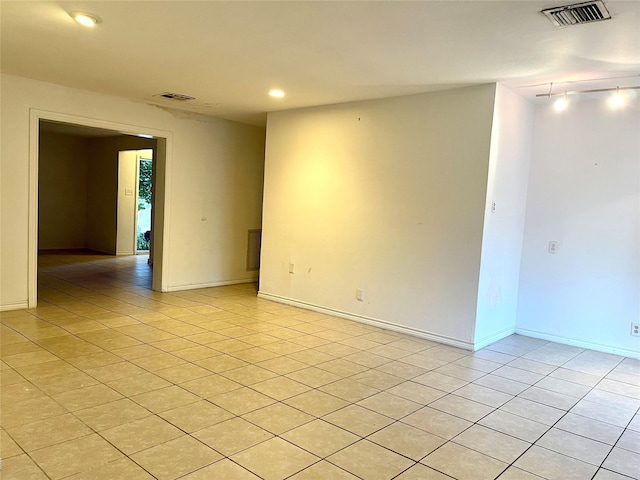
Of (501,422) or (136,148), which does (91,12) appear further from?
(136,148)

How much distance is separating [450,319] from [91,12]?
153 inches

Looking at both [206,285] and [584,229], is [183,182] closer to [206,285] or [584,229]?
[206,285]

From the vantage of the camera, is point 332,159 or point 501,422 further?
point 332,159

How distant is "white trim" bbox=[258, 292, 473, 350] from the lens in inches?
178

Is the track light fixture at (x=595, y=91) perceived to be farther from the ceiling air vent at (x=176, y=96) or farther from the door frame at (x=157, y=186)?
the door frame at (x=157, y=186)

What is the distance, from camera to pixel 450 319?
4.54 meters

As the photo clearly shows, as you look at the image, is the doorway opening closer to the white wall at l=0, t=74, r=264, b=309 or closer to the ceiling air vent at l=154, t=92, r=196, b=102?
the white wall at l=0, t=74, r=264, b=309

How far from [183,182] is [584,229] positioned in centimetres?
492

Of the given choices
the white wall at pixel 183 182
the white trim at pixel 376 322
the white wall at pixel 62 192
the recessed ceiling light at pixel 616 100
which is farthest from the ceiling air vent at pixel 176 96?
the white wall at pixel 62 192

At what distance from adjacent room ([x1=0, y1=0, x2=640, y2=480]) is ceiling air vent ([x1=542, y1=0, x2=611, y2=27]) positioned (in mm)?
27

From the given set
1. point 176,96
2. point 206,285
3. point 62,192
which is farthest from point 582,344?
point 62,192

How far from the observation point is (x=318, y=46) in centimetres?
340

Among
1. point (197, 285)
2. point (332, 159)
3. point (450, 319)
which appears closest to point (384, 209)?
point (332, 159)

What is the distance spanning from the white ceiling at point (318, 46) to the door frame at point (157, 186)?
1.56 feet
